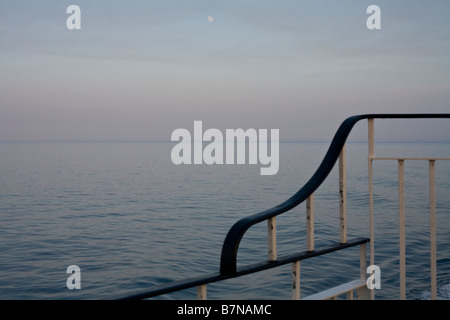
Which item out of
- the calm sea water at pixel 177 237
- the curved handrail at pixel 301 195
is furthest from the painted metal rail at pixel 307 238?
the calm sea water at pixel 177 237

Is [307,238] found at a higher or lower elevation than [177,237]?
higher

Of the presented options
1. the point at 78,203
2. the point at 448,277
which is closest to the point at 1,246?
the point at 78,203

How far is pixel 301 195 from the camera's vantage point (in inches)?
79.7

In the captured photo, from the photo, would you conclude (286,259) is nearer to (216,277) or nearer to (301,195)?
(301,195)

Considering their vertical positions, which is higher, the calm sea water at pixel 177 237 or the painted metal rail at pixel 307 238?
the painted metal rail at pixel 307 238

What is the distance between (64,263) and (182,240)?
4.50 m

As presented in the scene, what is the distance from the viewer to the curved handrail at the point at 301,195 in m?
1.76

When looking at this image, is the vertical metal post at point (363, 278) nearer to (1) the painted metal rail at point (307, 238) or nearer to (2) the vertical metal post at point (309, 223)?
(1) the painted metal rail at point (307, 238)

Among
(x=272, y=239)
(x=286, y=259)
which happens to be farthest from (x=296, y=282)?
(x=272, y=239)

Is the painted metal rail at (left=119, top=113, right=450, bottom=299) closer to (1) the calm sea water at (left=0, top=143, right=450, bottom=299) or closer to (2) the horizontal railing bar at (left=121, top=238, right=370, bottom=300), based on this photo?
(2) the horizontal railing bar at (left=121, top=238, right=370, bottom=300)

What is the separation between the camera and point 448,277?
10008 millimetres
